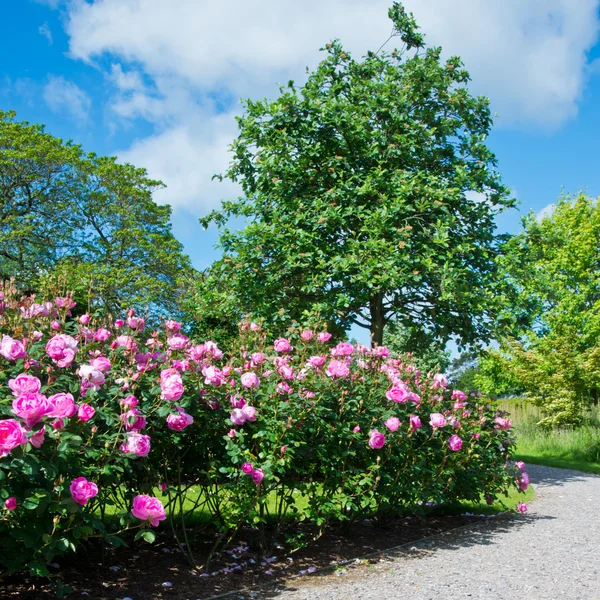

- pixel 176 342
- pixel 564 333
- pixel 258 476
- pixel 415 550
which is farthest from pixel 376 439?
pixel 564 333

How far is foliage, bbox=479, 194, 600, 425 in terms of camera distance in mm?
17297

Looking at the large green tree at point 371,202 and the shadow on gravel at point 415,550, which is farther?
the large green tree at point 371,202

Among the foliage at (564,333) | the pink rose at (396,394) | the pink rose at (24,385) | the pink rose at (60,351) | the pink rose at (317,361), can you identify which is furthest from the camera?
the foliage at (564,333)

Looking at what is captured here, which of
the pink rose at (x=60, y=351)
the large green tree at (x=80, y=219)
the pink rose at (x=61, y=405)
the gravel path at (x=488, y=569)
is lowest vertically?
the gravel path at (x=488, y=569)

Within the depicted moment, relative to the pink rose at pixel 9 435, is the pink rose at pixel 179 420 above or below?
above

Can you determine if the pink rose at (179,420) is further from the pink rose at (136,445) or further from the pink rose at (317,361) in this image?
the pink rose at (317,361)

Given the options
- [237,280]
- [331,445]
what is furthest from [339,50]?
[331,445]

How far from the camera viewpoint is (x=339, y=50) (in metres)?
10.9

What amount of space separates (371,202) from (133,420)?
23.0ft

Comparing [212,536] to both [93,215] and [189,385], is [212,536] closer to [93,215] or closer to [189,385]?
[189,385]

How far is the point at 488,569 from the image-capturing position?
14.7 ft

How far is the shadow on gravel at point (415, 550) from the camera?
386cm

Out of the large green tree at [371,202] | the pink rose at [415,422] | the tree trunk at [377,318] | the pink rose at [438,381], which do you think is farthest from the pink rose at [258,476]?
the tree trunk at [377,318]

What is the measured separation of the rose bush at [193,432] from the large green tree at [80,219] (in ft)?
49.8
